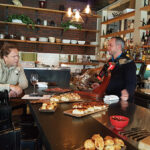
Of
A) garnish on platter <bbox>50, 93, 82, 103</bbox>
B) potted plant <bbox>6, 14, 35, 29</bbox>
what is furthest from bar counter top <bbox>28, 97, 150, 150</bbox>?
potted plant <bbox>6, 14, 35, 29</bbox>

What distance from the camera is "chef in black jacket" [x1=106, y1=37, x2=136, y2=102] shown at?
2.56m

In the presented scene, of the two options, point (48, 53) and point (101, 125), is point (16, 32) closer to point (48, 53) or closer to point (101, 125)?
point (48, 53)

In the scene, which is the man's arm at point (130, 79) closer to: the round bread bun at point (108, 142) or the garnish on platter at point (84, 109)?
the garnish on platter at point (84, 109)

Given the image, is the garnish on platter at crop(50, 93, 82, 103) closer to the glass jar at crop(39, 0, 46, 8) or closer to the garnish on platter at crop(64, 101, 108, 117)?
the garnish on platter at crop(64, 101, 108, 117)

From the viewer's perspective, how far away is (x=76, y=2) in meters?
6.95

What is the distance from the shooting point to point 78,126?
1.17 metres

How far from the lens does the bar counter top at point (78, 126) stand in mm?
939

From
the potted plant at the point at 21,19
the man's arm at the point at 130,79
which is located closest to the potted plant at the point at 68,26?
the potted plant at the point at 21,19

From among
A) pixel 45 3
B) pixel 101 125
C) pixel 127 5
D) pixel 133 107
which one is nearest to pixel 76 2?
pixel 45 3

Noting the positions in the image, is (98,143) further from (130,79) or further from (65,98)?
(130,79)

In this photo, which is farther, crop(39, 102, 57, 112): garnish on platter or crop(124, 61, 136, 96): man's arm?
crop(124, 61, 136, 96): man's arm

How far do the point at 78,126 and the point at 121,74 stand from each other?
5.54 feet

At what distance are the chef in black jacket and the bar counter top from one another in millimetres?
958

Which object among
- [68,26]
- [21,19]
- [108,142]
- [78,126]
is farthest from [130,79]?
[21,19]
